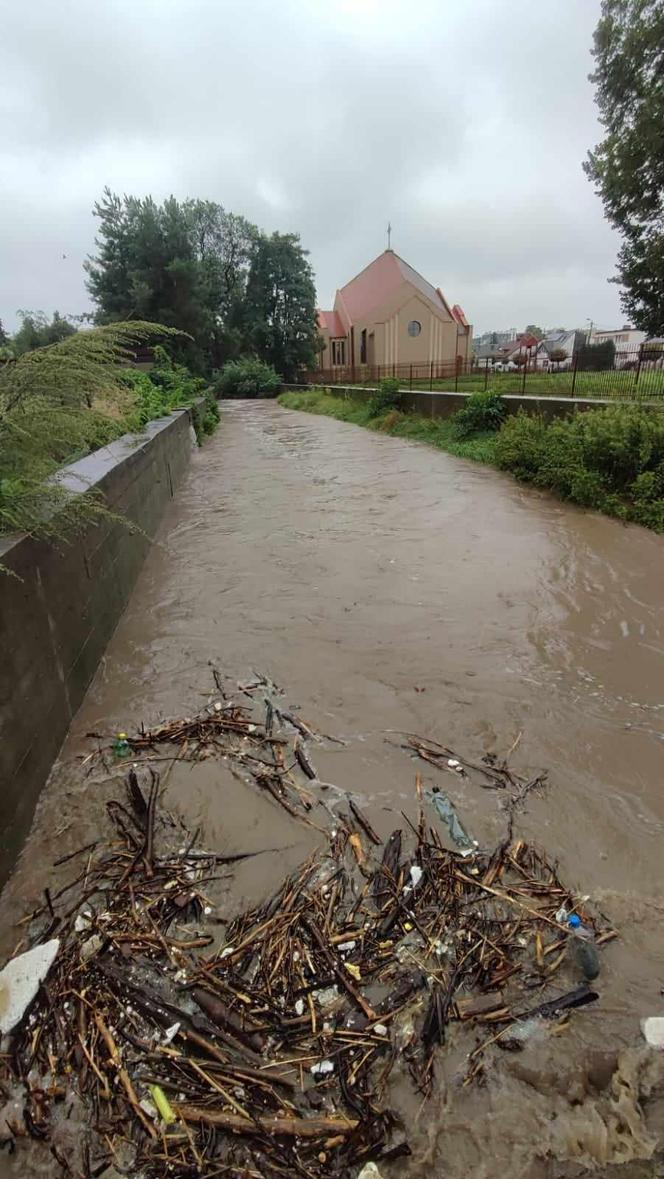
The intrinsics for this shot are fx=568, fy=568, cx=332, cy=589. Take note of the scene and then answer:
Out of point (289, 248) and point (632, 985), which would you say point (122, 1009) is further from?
point (289, 248)

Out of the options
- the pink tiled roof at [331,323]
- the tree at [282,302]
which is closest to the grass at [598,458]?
the tree at [282,302]

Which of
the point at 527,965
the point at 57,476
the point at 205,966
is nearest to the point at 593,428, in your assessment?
the point at 57,476

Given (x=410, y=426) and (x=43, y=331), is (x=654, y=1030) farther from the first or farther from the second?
(x=410, y=426)

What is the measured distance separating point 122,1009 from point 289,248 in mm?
54775

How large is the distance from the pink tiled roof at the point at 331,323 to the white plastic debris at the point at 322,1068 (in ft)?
172

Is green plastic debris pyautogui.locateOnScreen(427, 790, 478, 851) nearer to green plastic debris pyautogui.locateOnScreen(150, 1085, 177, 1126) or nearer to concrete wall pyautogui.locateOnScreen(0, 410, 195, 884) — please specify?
green plastic debris pyautogui.locateOnScreen(150, 1085, 177, 1126)

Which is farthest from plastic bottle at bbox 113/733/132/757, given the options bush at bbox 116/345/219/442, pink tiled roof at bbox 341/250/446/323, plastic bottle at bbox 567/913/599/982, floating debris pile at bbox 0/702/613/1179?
pink tiled roof at bbox 341/250/446/323

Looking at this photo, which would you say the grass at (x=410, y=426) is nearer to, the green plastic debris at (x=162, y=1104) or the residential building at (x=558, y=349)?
the residential building at (x=558, y=349)

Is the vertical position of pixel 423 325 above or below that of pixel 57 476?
above

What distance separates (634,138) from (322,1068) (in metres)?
25.1

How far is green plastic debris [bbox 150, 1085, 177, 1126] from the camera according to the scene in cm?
164

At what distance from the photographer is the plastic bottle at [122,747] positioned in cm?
318

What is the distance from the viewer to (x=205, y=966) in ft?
6.71

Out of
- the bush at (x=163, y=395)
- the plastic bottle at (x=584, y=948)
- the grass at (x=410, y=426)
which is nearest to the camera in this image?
the plastic bottle at (x=584, y=948)
